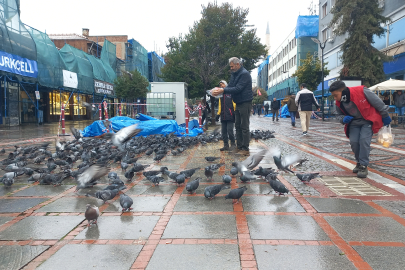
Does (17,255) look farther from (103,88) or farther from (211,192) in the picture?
(103,88)

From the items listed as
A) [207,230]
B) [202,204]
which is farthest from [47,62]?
[207,230]

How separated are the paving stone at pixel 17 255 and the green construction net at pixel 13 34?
19.8 m

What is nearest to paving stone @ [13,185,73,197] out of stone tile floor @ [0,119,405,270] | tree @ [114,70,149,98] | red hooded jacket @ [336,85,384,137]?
stone tile floor @ [0,119,405,270]

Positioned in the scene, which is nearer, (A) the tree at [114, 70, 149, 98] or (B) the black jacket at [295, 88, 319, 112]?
(B) the black jacket at [295, 88, 319, 112]

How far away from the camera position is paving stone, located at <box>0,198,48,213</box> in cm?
376

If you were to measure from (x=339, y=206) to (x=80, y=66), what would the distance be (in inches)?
1102

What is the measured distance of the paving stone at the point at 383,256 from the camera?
2.29m

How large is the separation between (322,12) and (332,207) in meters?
44.7

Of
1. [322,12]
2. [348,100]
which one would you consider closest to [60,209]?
[348,100]

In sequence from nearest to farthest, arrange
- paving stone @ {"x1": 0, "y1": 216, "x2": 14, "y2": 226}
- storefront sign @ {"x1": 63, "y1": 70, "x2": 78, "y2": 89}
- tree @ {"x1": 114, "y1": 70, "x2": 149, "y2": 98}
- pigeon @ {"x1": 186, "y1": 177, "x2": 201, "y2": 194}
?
paving stone @ {"x1": 0, "y1": 216, "x2": 14, "y2": 226} → pigeon @ {"x1": 186, "y1": 177, "x2": 201, "y2": 194} → storefront sign @ {"x1": 63, "y1": 70, "x2": 78, "y2": 89} → tree @ {"x1": 114, "y1": 70, "x2": 149, "y2": 98}

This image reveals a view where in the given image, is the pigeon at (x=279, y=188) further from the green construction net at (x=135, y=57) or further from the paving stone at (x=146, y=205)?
the green construction net at (x=135, y=57)

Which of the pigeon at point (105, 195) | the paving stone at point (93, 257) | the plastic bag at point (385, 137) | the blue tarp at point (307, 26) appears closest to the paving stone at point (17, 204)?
the pigeon at point (105, 195)

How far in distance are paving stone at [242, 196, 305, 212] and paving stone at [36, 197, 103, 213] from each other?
6.32 ft

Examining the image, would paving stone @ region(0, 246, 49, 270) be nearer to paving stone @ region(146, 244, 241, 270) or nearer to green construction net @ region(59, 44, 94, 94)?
paving stone @ region(146, 244, 241, 270)
